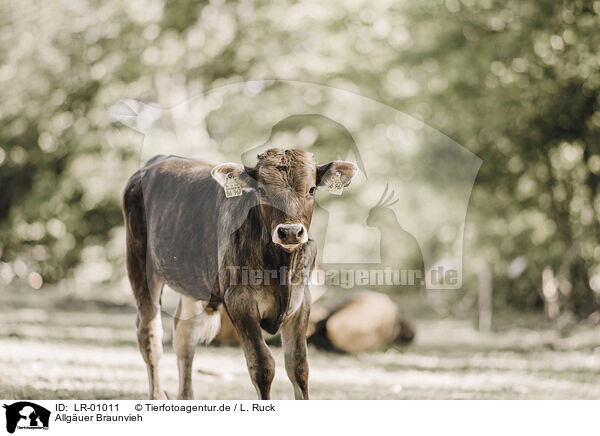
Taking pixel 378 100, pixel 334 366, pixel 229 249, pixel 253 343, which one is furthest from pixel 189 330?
pixel 378 100

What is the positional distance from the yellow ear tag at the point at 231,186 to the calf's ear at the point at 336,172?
509 millimetres

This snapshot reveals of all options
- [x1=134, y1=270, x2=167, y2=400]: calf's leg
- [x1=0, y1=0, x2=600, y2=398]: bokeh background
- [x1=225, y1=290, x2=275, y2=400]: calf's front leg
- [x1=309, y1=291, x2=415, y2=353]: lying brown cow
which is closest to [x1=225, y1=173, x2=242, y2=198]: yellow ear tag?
[x1=225, y1=290, x2=275, y2=400]: calf's front leg

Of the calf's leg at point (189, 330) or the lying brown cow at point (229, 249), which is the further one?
the calf's leg at point (189, 330)

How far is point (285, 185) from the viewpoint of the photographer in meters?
4.21

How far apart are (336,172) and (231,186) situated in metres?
0.66

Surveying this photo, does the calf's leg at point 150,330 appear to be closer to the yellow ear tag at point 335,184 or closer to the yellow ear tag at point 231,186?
the yellow ear tag at point 231,186

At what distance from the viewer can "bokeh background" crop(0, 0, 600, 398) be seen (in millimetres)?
11164

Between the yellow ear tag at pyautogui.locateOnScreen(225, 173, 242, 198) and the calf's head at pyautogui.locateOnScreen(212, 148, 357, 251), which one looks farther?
the yellow ear tag at pyautogui.locateOnScreen(225, 173, 242, 198)

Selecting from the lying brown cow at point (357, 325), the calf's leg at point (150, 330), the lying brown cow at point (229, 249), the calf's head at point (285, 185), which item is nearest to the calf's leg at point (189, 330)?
the lying brown cow at point (229, 249)

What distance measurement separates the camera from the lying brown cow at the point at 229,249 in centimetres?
428

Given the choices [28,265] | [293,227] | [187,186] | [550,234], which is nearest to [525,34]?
[550,234]

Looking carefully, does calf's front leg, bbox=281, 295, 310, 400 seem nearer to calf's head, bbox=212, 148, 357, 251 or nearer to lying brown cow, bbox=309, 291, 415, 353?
calf's head, bbox=212, 148, 357, 251
